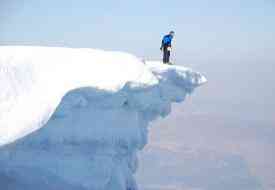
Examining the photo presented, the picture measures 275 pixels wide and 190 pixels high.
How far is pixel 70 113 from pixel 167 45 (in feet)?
21.3

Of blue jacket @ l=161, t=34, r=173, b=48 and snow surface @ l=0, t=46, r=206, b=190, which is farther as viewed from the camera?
blue jacket @ l=161, t=34, r=173, b=48

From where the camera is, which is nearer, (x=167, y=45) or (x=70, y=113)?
(x=70, y=113)

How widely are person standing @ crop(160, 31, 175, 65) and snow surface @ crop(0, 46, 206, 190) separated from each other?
137 inches

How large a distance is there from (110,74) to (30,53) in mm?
2305

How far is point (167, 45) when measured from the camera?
2019 cm

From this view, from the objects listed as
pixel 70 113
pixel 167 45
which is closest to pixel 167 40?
pixel 167 45

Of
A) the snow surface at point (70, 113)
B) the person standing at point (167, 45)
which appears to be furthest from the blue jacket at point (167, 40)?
the snow surface at point (70, 113)

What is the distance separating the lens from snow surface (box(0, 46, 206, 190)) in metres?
13.8

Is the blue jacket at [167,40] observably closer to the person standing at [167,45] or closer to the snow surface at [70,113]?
the person standing at [167,45]

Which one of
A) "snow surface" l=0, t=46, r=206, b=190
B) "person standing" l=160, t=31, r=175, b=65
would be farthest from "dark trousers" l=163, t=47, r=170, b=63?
"snow surface" l=0, t=46, r=206, b=190

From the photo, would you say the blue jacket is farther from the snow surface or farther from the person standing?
the snow surface

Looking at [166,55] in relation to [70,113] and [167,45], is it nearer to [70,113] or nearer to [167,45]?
[167,45]

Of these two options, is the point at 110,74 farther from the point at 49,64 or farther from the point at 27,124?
the point at 27,124

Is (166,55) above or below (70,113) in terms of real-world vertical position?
→ above
